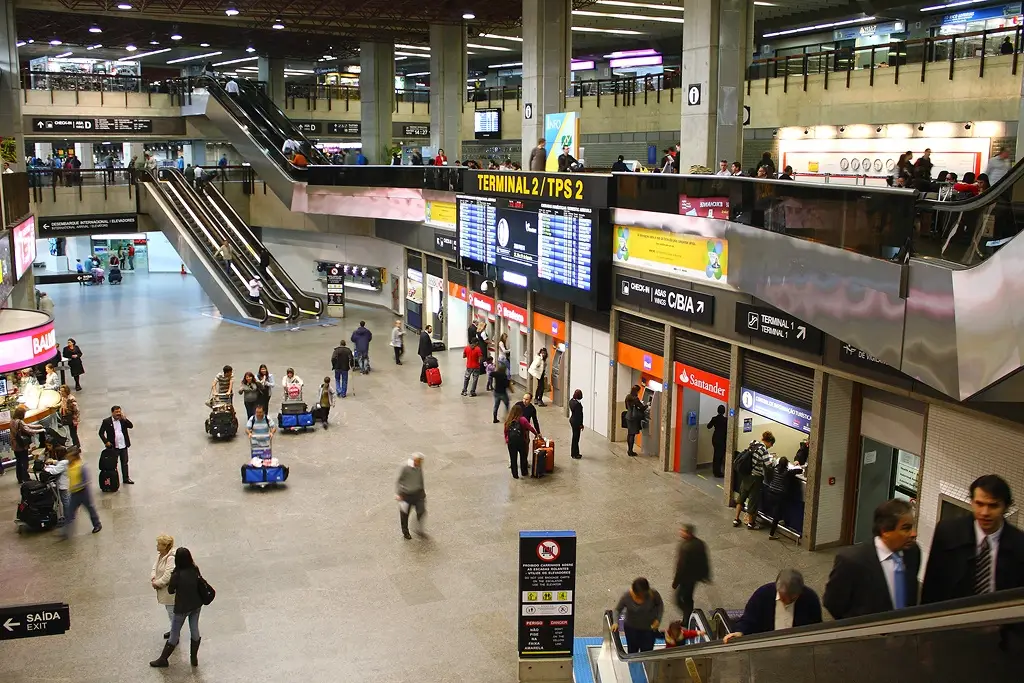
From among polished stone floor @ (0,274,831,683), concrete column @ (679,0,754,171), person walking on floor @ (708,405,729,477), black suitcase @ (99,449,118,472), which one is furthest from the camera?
concrete column @ (679,0,754,171)

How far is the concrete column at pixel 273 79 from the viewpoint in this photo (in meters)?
43.5

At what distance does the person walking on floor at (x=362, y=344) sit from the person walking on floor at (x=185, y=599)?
43.6 ft

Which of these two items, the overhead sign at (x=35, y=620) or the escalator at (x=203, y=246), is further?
the escalator at (x=203, y=246)

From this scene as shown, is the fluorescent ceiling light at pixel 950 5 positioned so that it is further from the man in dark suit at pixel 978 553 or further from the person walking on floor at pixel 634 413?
the man in dark suit at pixel 978 553

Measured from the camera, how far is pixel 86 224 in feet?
110

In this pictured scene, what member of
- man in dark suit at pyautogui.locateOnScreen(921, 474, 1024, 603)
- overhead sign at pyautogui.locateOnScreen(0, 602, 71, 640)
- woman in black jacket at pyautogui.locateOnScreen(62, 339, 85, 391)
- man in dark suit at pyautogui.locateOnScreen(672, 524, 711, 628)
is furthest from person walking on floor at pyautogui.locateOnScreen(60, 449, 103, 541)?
man in dark suit at pyautogui.locateOnScreen(921, 474, 1024, 603)

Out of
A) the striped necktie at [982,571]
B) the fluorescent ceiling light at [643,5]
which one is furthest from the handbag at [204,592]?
the fluorescent ceiling light at [643,5]

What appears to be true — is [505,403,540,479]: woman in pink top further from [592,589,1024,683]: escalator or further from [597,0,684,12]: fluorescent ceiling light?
[597,0,684,12]: fluorescent ceiling light

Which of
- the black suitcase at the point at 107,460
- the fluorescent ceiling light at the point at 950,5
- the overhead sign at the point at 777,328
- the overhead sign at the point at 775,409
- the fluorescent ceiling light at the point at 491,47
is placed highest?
the fluorescent ceiling light at the point at 491,47

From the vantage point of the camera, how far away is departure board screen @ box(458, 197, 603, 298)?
56.0ft

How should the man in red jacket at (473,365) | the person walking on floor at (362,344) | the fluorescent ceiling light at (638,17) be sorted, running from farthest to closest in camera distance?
1. the fluorescent ceiling light at (638,17)
2. the person walking on floor at (362,344)
3. the man in red jacket at (473,365)

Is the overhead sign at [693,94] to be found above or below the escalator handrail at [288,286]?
above

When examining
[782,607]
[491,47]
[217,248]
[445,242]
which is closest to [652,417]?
[445,242]

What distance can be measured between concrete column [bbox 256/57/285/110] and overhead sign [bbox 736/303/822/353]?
34434 mm
